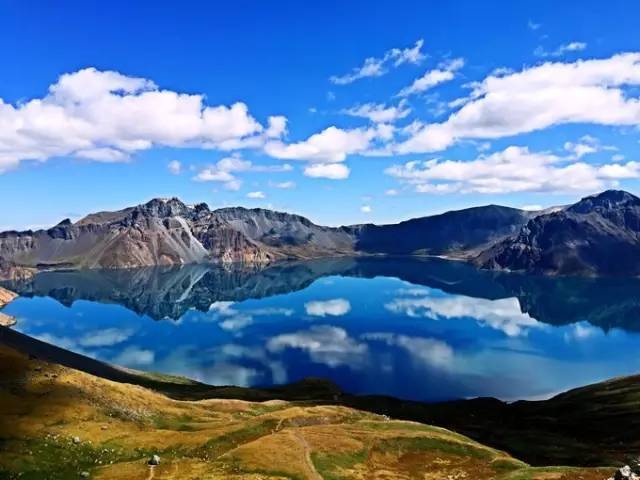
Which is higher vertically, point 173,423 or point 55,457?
point 55,457

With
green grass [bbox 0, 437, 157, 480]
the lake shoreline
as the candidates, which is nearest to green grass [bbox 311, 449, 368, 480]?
green grass [bbox 0, 437, 157, 480]

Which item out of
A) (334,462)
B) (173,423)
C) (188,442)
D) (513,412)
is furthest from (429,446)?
(513,412)

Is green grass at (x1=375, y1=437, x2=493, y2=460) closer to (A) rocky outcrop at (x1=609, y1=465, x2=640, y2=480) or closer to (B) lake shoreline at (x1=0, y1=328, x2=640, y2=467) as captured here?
(B) lake shoreline at (x1=0, y1=328, x2=640, y2=467)

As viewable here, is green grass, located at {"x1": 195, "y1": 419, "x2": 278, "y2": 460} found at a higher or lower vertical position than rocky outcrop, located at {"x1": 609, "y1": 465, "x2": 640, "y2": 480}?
lower

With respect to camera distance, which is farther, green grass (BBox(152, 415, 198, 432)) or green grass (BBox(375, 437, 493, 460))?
green grass (BBox(152, 415, 198, 432))

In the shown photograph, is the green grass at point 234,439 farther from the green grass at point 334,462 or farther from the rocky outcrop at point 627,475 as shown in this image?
the rocky outcrop at point 627,475

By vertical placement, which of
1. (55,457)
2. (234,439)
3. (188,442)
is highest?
(55,457)

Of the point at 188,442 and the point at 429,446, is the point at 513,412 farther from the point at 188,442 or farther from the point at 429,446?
the point at 188,442

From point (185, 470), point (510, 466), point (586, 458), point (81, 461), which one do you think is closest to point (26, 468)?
point (81, 461)

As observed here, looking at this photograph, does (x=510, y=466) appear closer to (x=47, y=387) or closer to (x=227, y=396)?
(x=47, y=387)

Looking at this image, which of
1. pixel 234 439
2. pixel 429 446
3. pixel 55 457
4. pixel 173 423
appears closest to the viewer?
pixel 55 457
